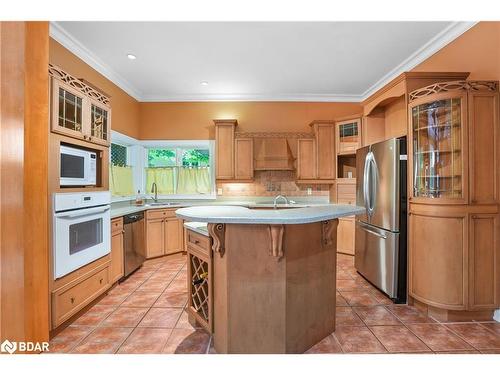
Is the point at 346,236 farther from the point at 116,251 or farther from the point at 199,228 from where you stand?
the point at 116,251

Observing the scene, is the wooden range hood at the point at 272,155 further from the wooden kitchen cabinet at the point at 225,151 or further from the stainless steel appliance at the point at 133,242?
the stainless steel appliance at the point at 133,242

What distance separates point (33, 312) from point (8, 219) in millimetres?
446

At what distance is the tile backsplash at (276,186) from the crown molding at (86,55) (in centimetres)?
232

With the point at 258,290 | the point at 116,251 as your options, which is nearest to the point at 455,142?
the point at 258,290

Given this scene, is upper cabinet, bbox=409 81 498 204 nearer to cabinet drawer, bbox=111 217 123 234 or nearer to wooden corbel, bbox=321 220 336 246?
wooden corbel, bbox=321 220 336 246

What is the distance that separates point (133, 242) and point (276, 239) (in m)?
2.70

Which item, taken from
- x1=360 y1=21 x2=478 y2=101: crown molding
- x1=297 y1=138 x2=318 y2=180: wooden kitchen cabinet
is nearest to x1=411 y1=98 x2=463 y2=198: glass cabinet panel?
x1=360 y1=21 x2=478 y2=101: crown molding

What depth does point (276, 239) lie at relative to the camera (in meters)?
1.70

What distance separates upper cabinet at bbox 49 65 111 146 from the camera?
84.4 inches

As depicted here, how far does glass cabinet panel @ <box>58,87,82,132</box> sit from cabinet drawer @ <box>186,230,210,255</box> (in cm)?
148

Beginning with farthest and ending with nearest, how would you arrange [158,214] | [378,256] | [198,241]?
[158,214], [378,256], [198,241]

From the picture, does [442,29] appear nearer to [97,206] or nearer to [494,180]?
[494,180]
